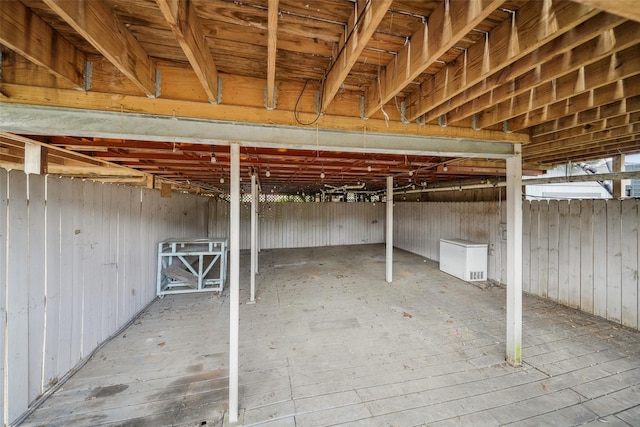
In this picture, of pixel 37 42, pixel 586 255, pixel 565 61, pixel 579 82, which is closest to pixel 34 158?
pixel 37 42

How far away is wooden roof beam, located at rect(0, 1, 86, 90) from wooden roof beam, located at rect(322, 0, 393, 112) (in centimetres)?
145

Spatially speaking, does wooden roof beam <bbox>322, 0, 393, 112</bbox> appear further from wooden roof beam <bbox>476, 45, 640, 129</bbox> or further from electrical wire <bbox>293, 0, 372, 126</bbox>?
wooden roof beam <bbox>476, 45, 640, 129</bbox>

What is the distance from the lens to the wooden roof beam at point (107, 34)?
2.95 feet

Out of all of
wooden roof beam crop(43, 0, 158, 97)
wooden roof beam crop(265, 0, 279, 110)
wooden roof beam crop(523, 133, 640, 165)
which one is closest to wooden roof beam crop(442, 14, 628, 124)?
wooden roof beam crop(265, 0, 279, 110)

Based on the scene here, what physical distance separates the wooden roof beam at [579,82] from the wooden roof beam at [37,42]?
9.75 ft

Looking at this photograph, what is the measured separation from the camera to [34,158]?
2334 millimetres

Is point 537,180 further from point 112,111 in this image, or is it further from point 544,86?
point 112,111

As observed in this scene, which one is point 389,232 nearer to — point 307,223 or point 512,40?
point 512,40

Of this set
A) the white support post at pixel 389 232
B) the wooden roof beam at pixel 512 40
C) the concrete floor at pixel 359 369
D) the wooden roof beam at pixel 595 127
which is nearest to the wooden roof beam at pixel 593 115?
the wooden roof beam at pixel 595 127

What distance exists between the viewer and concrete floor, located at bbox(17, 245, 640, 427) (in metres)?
1.86

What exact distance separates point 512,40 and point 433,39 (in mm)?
383

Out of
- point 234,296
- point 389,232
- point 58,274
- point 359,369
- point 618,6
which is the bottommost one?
point 359,369

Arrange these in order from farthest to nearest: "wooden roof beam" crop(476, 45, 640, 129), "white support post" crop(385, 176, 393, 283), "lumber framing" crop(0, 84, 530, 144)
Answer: "white support post" crop(385, 176, 393, 283) → "lumber framing" crop(0, 84, 530, 144) → "wooden roof beam" crop(476, 45, 640, 129)

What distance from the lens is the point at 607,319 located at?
341cm
